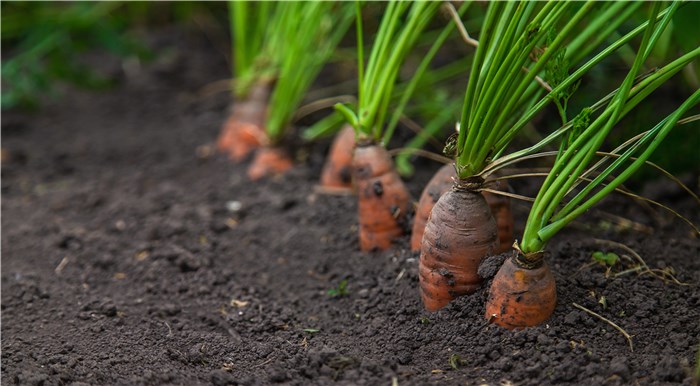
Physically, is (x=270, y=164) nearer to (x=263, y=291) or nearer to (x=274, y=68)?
(x=274, y=68)

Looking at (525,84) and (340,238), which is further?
(340,238)

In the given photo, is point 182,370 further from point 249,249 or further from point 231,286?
point 249,249

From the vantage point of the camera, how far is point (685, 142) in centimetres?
188

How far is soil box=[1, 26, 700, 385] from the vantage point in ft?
4.38

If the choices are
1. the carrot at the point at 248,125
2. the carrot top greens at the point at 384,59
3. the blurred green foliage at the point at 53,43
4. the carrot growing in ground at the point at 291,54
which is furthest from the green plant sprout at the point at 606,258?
the blurred green foliage at the point at 53,43

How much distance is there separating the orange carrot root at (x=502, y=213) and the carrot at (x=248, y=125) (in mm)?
1033

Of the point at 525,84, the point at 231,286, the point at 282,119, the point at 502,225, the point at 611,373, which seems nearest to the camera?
the point at 611,373

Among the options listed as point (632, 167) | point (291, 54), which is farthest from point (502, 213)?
point (291, 54)

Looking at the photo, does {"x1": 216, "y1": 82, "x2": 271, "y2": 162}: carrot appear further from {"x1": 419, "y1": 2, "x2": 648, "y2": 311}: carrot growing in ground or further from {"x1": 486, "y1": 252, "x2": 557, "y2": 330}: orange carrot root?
{"x1": 486, "y1": 252, "x2": 557, "y2": 330}: orange carrot root

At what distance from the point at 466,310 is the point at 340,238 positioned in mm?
538

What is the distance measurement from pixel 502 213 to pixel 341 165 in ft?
2.01

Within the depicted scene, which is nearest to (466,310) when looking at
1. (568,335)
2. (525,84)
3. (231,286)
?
(568,335)

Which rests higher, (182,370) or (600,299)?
(600,299)

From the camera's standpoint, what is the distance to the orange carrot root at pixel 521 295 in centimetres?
137
